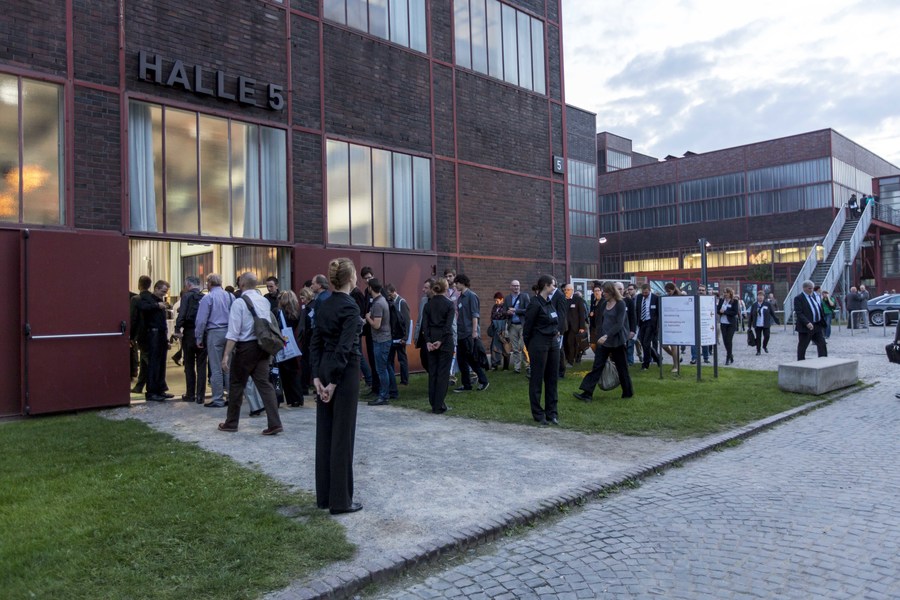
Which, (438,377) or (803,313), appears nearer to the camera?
(438,377)

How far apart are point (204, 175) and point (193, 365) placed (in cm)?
320

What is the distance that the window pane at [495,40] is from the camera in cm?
1630

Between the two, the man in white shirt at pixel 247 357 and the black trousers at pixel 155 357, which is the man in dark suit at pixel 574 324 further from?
the black trousers at pixel 155 357

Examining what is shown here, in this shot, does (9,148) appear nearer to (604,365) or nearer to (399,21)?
(399,21)

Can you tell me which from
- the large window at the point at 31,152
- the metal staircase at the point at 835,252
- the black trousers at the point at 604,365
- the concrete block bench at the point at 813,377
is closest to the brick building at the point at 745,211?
the metal staircase at the point at 835,252

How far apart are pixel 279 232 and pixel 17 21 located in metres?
4.85

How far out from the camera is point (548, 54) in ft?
58.6

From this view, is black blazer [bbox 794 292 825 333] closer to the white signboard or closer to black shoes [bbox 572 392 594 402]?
the white signboard

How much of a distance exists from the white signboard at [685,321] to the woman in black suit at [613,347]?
2789 mm

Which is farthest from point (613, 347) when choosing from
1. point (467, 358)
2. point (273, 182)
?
point (273, 182)

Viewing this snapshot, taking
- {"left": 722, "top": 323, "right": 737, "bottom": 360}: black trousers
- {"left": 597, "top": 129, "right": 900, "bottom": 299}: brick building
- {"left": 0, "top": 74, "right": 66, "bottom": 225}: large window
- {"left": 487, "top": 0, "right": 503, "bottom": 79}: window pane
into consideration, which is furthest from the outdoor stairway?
{"left": 0, "top": 74, "right": 66, "bottom": 225}: large window

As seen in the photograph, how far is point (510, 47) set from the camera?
1686 cm

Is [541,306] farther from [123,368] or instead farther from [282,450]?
[123,368]

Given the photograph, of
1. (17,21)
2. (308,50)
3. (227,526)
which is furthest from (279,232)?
(227,526)
